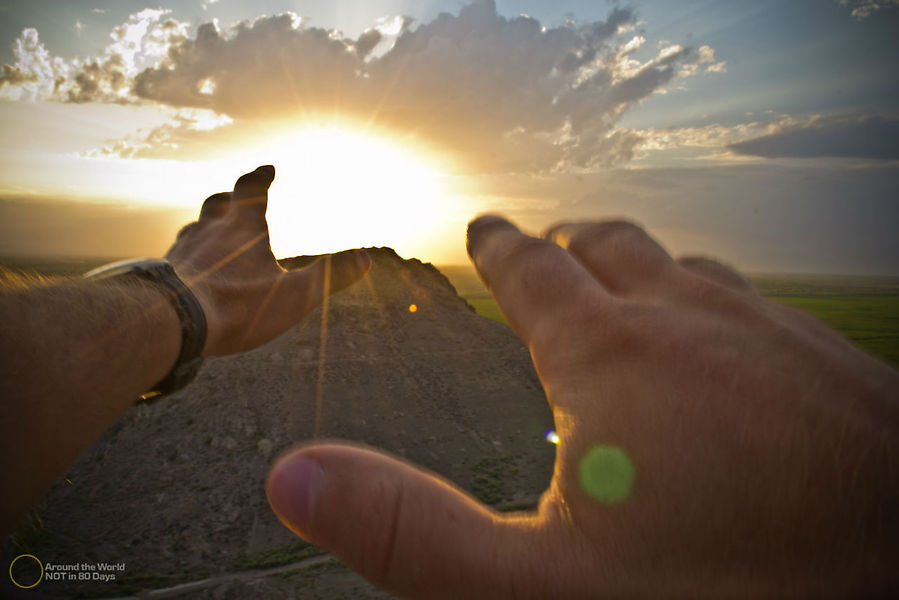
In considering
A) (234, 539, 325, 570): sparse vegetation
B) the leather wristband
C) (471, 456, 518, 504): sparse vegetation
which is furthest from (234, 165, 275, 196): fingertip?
(471, 456, 518, 504): sparse vegetation

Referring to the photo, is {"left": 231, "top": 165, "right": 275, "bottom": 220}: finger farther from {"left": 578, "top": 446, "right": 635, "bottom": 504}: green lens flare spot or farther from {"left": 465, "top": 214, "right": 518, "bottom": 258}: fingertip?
{"left": 578, "top": 446, "right": 635, "bottom": 504}: green lens flare spot

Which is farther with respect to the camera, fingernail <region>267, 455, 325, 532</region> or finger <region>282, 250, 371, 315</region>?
finger <region>282, 250, 371, 315</region>

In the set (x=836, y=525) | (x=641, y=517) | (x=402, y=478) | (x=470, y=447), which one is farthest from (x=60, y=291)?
(x=470, y=447)

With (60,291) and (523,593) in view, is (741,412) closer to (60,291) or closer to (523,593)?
(523,593)

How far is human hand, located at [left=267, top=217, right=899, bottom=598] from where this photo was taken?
546 millimetres

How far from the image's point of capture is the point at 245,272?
244 cm

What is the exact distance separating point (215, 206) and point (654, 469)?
10.2 ft

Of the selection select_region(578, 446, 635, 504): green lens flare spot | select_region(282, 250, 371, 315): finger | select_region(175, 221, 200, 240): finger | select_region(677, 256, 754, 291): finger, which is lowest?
select_region(578, 446, 635, 504): green lens flare spot

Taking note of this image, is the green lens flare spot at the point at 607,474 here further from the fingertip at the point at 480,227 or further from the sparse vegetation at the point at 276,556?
the sparse vegetation at the point at 276,556

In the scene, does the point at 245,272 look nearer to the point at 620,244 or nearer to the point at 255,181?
the point at 255,181

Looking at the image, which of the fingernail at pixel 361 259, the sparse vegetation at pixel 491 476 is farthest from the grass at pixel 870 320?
the fingernail at pixel 361 259

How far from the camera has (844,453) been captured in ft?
1.80

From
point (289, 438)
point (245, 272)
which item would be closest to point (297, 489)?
point (245, 272)

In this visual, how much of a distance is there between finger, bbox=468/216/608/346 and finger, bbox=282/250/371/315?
72.4 inches
